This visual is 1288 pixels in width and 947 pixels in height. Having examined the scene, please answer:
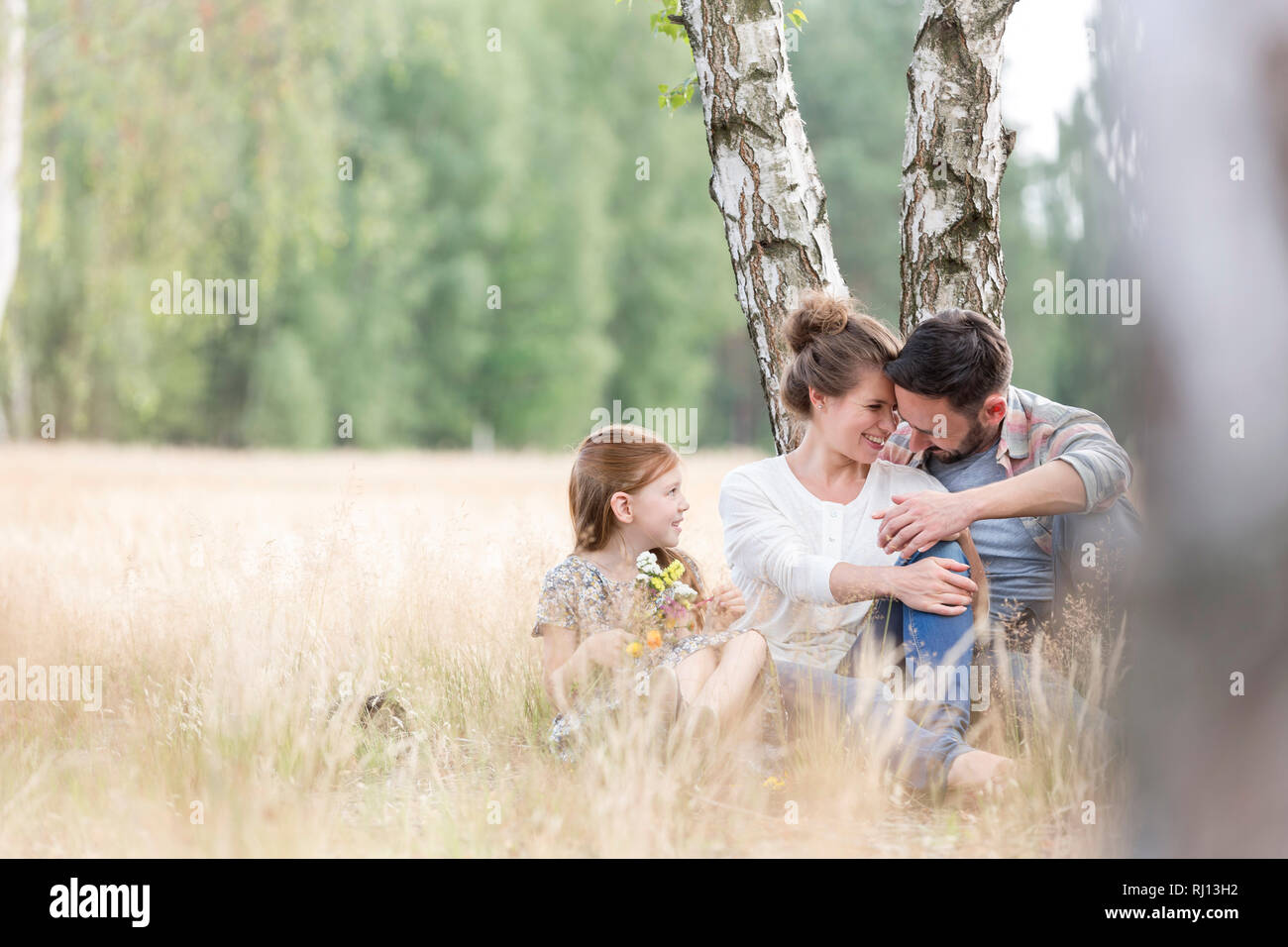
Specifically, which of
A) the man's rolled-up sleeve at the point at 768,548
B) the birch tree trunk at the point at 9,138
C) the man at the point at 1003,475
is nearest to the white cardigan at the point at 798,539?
the man's rolled-up sleeve at the point at 768,548

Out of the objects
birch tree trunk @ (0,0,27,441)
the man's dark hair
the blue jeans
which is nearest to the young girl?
the blue jeans

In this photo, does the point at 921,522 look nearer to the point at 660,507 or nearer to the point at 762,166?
the point at 660,507

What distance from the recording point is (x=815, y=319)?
344 cm

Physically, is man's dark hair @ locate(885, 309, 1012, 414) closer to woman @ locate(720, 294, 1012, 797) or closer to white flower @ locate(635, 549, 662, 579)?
woman @ locate(720, 294, 1012, 797)

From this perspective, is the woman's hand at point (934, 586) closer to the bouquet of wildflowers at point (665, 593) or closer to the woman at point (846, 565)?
the woman at point (846, 565)

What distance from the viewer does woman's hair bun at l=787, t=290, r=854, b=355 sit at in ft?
11.2

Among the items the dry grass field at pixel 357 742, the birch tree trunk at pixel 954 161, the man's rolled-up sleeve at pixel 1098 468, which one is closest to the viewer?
the dry grass field at pixel 357 742

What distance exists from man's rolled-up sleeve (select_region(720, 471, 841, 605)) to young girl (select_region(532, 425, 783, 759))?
156 mm

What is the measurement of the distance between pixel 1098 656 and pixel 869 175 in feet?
70.6

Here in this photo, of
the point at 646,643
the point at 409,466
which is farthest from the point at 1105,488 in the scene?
the point at 409,466

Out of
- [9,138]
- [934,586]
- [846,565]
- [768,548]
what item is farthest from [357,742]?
[9,138]

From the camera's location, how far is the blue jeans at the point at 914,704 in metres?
2.81

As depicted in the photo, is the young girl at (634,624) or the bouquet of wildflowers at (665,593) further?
the bouquet of wildflowers at (665,593)

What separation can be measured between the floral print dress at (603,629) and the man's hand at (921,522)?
477mm
